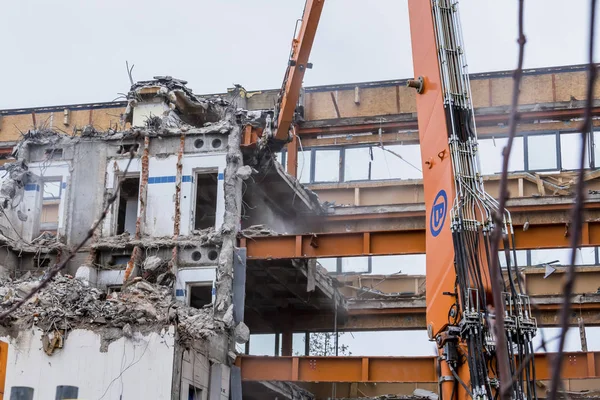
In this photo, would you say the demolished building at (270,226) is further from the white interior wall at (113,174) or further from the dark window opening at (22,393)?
the dark window opening at (22,393)

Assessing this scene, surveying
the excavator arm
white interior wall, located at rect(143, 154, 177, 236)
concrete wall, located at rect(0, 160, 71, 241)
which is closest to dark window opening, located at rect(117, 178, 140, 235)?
white interior wall, located at rect(143, 154, 177, 236)

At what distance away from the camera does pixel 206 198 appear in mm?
25172

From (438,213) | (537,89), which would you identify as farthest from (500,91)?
(438,213)

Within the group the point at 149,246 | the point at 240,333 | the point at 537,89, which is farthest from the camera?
the point at 537,89

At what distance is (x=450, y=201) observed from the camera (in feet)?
35.7

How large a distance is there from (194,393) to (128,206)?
6666mm

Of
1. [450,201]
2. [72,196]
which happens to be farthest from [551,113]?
[450,201]

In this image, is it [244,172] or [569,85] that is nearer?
[244,172]

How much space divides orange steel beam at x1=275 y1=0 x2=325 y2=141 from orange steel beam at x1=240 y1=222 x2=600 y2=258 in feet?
13.3

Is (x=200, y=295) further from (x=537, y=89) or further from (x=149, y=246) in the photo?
(x=537, y=89)

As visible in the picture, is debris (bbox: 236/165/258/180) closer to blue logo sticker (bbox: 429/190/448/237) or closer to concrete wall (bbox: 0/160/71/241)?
concrete wall (bbox: 0/160/71/241)

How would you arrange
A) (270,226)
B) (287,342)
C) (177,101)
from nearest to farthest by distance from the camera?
1. (177,101)
2. (270,226)
3. (287,342)

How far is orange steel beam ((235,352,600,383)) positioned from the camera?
1820 cm

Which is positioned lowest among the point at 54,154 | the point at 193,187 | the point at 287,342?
the point at 287,342
